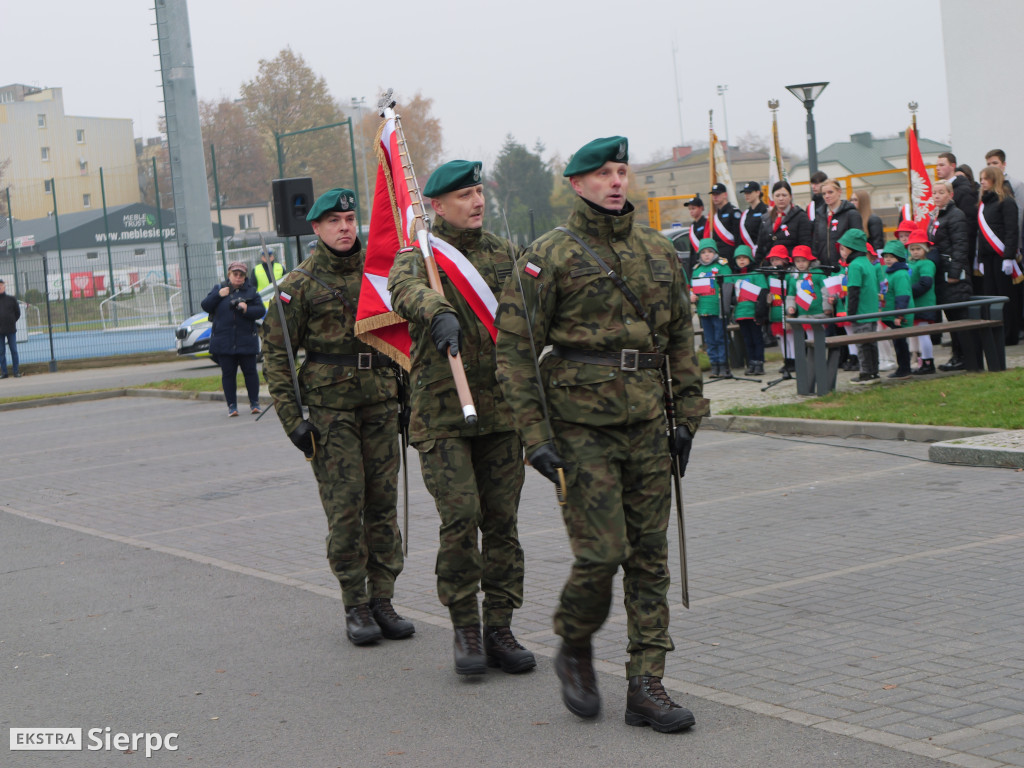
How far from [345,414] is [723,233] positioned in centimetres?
1091

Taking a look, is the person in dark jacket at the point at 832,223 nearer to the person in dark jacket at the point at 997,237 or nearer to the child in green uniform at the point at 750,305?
the child in green uniform at the point at 750,305

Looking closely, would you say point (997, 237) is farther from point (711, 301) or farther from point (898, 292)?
point (711, 301)

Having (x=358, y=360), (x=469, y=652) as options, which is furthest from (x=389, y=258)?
(x=469, y=652)

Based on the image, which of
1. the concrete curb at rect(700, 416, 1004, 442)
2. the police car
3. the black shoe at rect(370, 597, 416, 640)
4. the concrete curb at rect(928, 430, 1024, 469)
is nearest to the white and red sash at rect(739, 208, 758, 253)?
the concrete curb at rect(700, 416, 1004, 442)

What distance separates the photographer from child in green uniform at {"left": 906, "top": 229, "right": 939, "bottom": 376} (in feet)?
45.5

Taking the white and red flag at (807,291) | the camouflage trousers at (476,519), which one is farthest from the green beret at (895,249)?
the camouflage trousers at (476,519)

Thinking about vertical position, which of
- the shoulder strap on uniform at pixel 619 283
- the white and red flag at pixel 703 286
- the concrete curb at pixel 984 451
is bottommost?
the concrete curb at pixel 984 451

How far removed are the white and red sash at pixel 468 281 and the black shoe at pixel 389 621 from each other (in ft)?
5.39

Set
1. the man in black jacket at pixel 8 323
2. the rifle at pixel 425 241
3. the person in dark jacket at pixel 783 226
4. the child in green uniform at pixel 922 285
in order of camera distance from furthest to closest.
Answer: the man in black jacket at pixel 8 323, the person in dark jacket at pixel 783 226, the child in green uniform at pixel 922 285, the rifle at pixel 425 241

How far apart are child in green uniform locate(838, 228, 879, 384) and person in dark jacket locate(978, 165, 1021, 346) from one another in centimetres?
189

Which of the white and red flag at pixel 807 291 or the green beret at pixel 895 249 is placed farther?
the white and red flag at pixel 807 291

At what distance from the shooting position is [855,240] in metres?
13.6

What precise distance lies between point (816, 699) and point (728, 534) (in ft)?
10.4

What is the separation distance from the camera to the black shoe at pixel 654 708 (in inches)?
178
